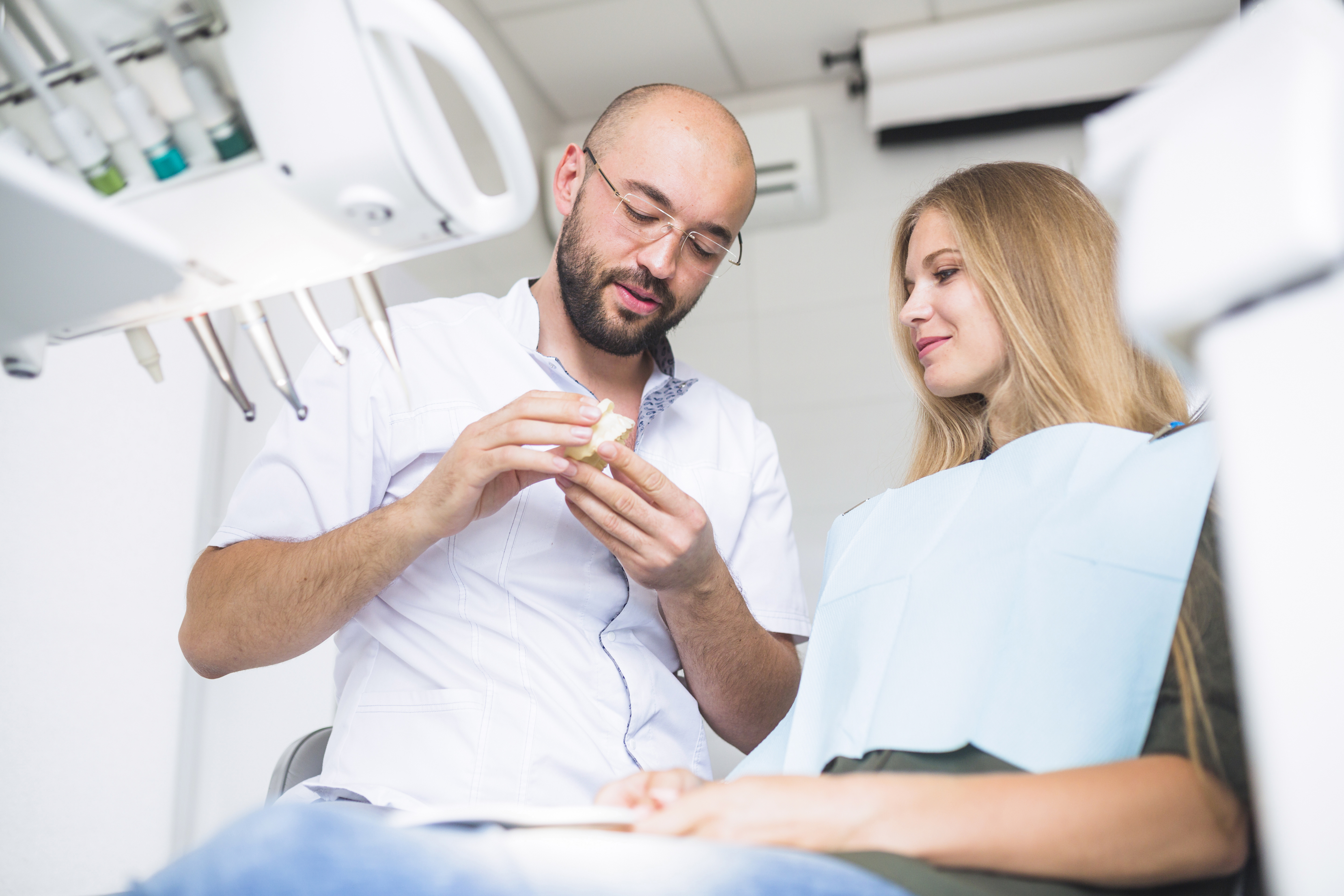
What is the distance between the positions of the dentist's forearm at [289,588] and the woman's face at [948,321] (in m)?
0.77

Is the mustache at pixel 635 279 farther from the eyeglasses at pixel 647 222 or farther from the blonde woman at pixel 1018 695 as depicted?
the blonde woman at pixel 1018 695

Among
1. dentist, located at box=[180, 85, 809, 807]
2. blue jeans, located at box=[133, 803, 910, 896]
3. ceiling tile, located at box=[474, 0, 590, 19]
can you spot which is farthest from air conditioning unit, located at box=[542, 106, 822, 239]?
blue jeans, located at box=[133, 803, 910, 896]

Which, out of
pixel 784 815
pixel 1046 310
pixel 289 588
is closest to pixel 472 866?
pixel 784 815

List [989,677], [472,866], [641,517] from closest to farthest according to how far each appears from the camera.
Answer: [472,866] < [989,677] < [641,517]

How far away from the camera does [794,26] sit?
3.09 m

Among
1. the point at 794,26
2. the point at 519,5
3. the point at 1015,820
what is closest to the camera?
the point at 1015,820

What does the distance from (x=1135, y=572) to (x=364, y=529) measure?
3.05 feet

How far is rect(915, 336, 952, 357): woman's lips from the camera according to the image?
1438mm

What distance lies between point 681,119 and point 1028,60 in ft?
5.74

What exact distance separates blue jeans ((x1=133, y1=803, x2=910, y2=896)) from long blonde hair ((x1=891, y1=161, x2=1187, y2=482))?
81cm

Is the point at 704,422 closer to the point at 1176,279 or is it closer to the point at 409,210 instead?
the point at 409,210

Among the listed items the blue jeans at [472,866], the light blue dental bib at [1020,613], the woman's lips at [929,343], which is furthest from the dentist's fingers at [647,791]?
the woman's lips at [929,343]

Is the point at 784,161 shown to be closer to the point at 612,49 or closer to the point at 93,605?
the point at 612,49

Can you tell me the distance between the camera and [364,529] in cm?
131
